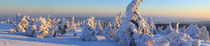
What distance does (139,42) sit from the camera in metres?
16.1

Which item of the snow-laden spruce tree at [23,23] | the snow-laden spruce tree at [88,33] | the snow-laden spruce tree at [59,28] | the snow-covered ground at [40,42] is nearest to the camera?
the snow-covered ground at [40,42]

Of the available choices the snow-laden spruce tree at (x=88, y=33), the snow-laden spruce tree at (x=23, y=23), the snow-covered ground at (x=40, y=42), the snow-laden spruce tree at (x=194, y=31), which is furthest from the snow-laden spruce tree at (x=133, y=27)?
the snow-laden spruce tree at (x=23, y=23)

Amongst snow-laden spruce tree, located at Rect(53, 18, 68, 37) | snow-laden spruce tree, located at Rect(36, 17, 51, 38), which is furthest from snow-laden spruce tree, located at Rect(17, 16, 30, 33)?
snow-laden spruce tree, located at Rect(36, 17, 51, 38)

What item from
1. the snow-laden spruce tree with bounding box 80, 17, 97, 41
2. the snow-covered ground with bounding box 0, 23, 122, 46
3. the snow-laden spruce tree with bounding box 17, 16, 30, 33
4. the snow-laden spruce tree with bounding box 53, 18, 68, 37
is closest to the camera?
the snow-covered ground with bounding box 0, 23, 122, 46

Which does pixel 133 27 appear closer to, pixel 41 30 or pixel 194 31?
pixel 41 30

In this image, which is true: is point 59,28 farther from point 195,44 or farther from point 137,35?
point 195,44

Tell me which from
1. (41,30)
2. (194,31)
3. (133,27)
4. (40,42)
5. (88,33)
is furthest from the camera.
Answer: (194,31)

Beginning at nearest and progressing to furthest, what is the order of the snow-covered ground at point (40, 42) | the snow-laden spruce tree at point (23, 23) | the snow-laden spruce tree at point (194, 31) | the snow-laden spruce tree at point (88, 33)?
1. the snow-covered ground at point (40, 42)
2. the snow-laden spruce tree at point (88, 33)
3. the snow-laden spruce tree at point (23, 23)
4. the snow-laden spruce tree at point (194, 31)

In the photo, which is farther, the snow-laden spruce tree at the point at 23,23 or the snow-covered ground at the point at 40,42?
the snow-laden spruce tree at the point at 23,23

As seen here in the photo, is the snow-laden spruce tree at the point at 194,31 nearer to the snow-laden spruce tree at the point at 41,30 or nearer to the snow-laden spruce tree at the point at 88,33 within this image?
the snow-laden spruce tree at the point at 88,33

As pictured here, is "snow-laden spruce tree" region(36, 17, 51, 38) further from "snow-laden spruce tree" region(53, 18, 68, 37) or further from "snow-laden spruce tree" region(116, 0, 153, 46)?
"snow-laden spruce tree" region(116, 0, 153, 46)

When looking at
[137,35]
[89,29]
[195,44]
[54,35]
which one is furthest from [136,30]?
[54,35]

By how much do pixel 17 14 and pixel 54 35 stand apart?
874 inches

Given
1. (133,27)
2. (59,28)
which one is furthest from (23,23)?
(133,27)
